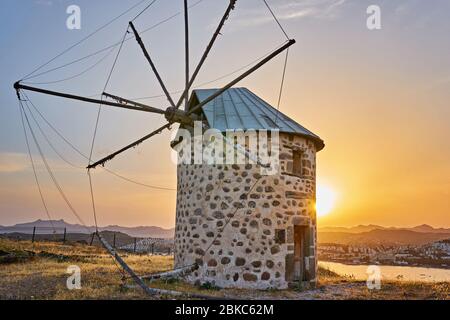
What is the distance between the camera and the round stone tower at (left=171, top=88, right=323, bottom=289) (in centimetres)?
1234

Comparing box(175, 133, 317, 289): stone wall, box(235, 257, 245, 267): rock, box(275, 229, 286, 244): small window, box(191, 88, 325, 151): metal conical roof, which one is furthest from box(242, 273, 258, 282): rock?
box(191, 88, 325, 151): metal conical roof

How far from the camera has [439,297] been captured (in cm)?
1111

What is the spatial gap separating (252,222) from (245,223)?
0.71 ft

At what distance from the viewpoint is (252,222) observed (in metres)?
12.5

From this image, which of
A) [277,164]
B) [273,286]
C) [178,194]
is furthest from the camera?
[178,194]

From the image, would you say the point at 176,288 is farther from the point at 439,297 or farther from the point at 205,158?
the point at 439,297

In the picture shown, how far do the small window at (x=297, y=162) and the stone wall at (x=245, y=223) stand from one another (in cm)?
23

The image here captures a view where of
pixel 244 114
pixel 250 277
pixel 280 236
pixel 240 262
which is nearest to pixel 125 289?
pixel 240 262

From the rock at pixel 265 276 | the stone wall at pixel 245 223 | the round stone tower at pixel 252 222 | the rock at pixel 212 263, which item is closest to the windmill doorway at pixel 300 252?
the round stone tower at pixel 252 222

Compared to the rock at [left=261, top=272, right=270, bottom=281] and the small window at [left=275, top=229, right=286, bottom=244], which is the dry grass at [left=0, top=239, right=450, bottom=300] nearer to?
the rock at [left=261, top=272, right=270, bottom=281]

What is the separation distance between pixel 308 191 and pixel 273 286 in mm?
3455

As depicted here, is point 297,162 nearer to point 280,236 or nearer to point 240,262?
point 280,236

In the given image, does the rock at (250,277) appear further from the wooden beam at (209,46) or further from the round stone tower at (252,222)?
the wooden beam at (209,46)
